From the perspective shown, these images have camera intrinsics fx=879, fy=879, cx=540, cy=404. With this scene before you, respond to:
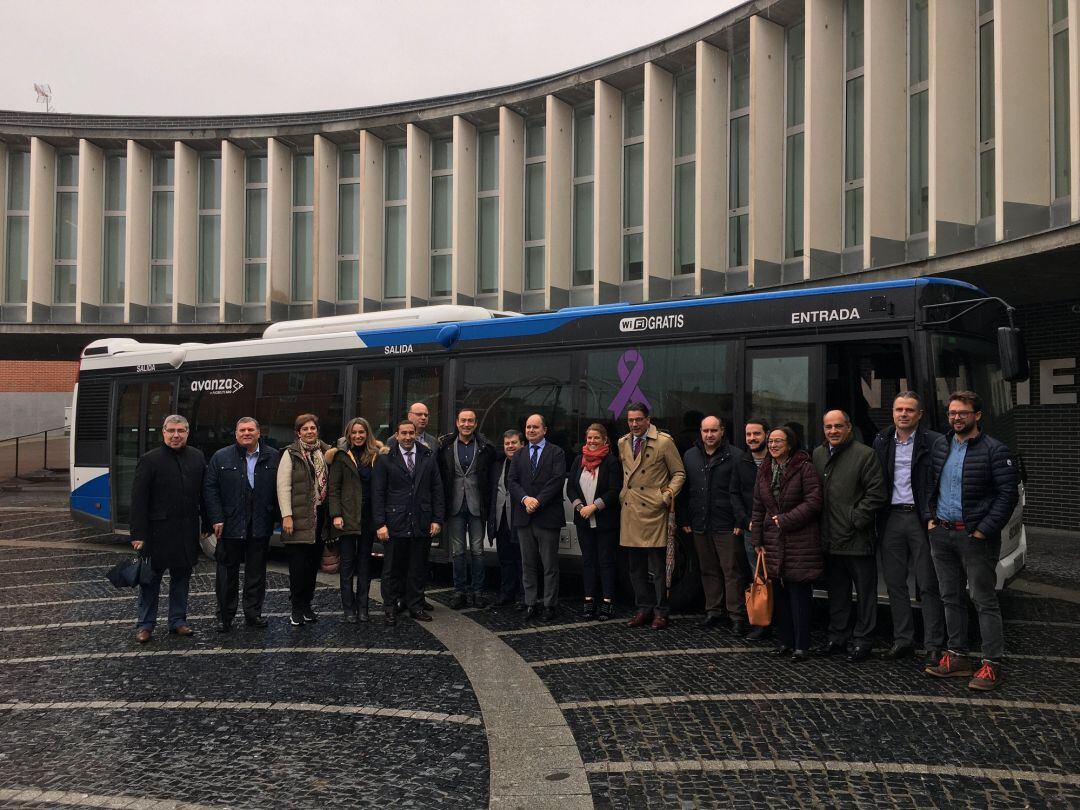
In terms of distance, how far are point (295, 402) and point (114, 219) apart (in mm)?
17661

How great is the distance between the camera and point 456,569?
8109 millimetres

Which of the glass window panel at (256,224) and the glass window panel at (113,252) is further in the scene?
the glass window panel at (113,252)

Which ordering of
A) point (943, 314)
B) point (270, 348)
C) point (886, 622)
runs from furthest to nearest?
point (270, 348) < point (886, 622) < point (943, 314)

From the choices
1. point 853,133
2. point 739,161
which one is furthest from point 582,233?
point 853,133

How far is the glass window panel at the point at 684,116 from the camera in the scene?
716 inches

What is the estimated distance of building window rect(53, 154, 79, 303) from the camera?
2462 centimetres

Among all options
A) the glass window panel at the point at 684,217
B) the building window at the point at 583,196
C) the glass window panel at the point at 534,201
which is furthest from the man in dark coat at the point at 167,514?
the glass window panel at the point at 534,201

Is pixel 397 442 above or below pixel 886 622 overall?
above

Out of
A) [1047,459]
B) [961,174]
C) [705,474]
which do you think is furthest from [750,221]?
[705,474]

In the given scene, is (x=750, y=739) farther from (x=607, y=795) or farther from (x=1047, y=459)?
(x=1047, y=459)

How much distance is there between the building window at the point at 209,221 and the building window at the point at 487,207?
787 cm

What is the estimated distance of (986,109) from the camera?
13023mm

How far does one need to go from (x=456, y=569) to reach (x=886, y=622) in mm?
3751

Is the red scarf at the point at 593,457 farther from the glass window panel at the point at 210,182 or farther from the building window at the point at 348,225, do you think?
the glass window panel at the point at 210,182
